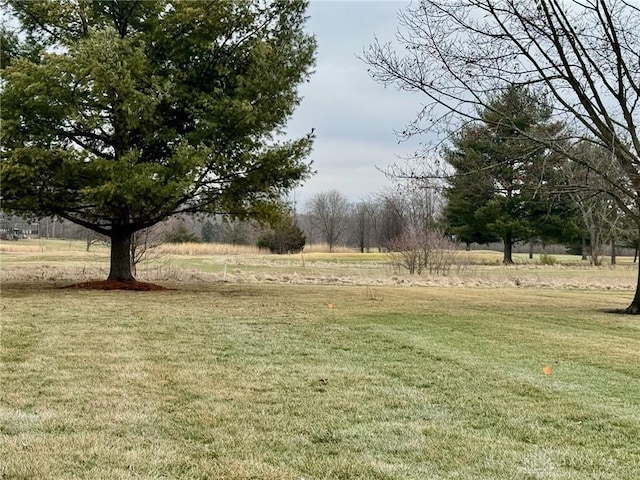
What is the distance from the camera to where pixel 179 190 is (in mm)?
11906

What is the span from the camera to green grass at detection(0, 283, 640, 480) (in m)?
3.15

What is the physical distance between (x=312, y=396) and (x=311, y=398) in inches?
2.5

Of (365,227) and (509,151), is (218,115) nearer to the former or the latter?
(509,151)

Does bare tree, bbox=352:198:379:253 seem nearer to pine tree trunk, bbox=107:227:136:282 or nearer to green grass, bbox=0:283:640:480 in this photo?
pine tree trunk, bbox=107:227:136:282

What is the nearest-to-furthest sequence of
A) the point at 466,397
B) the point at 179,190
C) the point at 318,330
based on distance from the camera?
the point at 466,397
the point at 318,330
the point at 179,190

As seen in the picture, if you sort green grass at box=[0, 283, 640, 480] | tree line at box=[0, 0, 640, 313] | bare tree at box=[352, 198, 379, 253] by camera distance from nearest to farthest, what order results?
1. green grass at box=[0, 283, 640, 480]
2. tree line at box=[0, 0, 640, 313]
3. bare tree at box=[352, 198, 379, 253]

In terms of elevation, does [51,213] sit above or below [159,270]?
above

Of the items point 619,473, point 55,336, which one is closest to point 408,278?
point 55,336

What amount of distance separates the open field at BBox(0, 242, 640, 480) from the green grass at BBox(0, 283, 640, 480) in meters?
0.02

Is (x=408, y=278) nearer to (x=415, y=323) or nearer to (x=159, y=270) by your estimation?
(x=159, y=270)

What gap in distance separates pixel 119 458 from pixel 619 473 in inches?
106

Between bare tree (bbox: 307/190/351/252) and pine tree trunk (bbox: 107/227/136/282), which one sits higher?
bare tree (bbox: 307/190/351/252)

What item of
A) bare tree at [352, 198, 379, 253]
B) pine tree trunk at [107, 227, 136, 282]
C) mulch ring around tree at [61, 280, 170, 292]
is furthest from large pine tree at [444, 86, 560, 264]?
bare tree at [352, 198, 379, 253]

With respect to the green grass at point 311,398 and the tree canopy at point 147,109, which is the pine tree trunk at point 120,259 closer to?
the tree canopy at point 147,109
